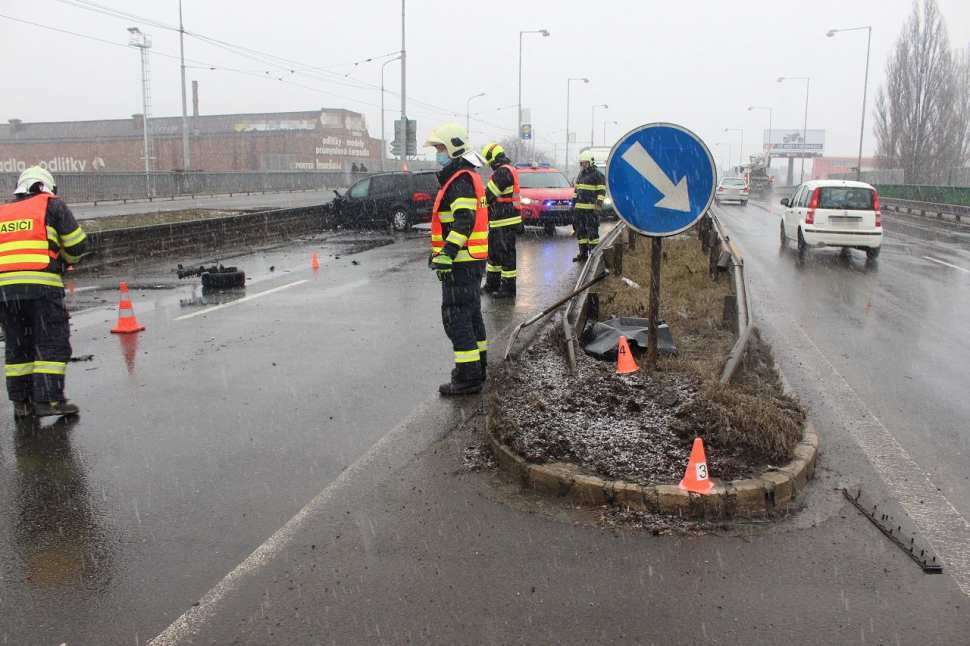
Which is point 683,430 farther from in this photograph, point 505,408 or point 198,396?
point 198,396

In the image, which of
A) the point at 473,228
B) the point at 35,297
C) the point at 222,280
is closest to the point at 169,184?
the point at 222,280

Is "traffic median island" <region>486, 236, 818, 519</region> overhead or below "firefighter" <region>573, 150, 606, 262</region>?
below

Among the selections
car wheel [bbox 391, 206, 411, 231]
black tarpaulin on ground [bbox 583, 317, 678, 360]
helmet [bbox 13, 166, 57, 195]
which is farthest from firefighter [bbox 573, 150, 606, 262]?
helmet [bbox 13, 166, 57, 195]

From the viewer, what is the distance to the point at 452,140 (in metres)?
6.12

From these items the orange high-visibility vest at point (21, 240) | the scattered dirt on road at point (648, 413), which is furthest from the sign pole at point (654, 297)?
the orange high-visibility vest at point (21, 240)

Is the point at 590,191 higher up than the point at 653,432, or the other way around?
the point at 590,191

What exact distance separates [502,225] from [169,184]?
107ft

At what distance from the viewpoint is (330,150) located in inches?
3312

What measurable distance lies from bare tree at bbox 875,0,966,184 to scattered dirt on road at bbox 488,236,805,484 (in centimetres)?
4955

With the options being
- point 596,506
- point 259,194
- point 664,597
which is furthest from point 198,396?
point 259,194

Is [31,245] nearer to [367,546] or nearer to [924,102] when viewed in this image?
[367,546]

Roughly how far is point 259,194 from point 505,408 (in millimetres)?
39440

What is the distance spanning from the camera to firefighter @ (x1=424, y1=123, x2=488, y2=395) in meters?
6.04

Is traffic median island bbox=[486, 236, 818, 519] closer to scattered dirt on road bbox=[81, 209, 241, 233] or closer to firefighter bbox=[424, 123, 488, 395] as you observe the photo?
firefighter bbox=[424, 123, 488, 395]
